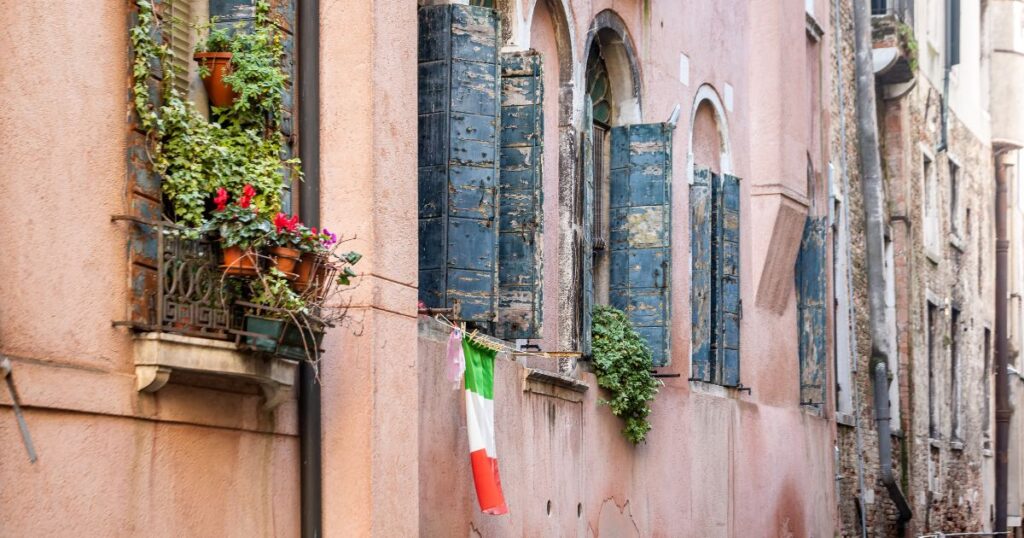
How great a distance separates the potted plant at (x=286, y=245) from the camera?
7148 mm

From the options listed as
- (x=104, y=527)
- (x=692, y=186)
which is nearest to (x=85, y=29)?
(x=104, y=527)

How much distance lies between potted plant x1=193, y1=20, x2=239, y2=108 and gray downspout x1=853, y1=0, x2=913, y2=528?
15498 mm

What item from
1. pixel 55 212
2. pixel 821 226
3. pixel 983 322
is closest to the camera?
pixel 55 212

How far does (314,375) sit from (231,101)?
1.29 meters

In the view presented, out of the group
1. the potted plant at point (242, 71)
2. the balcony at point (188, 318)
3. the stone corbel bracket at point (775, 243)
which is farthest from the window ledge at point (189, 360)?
the stone corbel bracket at point (775, 243)

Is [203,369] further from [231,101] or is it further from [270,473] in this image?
[231,101]

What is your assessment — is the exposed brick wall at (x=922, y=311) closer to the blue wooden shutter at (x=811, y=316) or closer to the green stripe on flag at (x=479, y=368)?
the blue wooden shutter at (x=811, y=316)

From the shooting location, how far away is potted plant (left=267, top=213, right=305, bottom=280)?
715 cm

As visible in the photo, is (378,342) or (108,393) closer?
(108,393)

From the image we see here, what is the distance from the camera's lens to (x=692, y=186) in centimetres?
1452

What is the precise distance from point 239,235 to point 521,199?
12.8 ft

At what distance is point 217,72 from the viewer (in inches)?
298

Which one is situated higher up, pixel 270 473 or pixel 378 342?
pixel 378 342

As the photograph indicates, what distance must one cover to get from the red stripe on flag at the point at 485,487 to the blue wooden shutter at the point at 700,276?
4796mm
